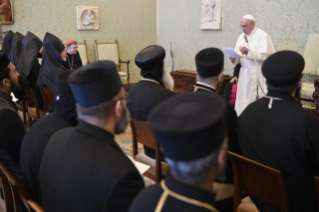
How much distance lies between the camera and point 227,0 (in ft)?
22.9

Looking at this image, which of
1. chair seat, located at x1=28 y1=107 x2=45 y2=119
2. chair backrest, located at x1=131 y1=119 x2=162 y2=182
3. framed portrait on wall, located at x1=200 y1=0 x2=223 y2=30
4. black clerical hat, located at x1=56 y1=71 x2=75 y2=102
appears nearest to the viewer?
black clerical hat, located at x1=56 y1=71 x2=75 y2=102

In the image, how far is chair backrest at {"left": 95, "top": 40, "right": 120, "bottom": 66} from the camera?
28.4 feet

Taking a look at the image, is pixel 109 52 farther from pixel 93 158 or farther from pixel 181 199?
pixel 181 199

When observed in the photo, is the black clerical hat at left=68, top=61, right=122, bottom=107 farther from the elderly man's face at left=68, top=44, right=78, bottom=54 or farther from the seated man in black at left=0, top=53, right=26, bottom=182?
the elderly man's face at left=68, top=44, right=78, bottom=54

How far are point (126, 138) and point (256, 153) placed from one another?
324 cm

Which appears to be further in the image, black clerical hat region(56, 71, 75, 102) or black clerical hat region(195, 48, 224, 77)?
black clerical hat region(195, 48, 224, 77)

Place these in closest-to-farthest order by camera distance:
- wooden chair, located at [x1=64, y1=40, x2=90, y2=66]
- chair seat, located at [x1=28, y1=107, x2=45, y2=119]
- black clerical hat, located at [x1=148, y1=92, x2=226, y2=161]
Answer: black clerical hat, located at [x1=148, y1=92, x2=226, y2=161] → chair seat, located at [x1=28, y1=107, x2=45, y2=119] → wooden chair, located at [x1=64, y1=40, x2=90, y2=66]

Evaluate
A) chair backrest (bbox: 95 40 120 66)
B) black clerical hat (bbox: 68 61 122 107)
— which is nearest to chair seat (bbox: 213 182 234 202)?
black clerical hat (bbox: 68 61 122 107)

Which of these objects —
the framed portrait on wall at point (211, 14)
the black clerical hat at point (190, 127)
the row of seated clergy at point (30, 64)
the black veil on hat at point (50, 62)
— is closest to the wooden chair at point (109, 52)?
the framed portrait on wall at point (211, 14)

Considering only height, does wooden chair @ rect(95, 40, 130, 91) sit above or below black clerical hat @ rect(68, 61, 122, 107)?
below

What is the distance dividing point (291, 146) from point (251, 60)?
3.42 meters

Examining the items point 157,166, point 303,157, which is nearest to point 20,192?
point 157,166

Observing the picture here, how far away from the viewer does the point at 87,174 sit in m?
1.23

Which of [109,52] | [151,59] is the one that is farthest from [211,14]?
[151,59]
